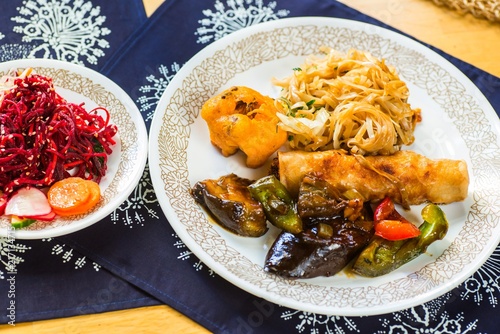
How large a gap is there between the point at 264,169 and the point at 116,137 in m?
1.08

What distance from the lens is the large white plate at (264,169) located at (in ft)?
10.9

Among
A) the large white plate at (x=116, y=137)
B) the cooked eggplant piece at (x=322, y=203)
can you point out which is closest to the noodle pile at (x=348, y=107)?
the cooked eggplant piece at (x=322, y=203)

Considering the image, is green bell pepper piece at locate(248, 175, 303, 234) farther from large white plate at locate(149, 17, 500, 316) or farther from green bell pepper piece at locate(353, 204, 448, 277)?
green bell pepper piece at locate(353, 204, 448, 277)

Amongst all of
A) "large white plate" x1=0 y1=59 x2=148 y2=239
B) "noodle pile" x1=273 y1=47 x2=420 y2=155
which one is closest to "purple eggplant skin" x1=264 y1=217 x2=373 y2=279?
"noodle pile" x1=273 y1=47 x2=420 y2=155

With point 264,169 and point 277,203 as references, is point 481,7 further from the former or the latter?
point 277,203

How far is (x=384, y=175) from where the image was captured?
3.69m

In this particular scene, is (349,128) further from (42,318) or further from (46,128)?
(42,318)

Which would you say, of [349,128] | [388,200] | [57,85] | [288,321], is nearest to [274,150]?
[349,128]

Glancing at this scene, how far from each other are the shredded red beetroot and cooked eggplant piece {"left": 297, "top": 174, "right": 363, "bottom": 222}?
1377 millimetres

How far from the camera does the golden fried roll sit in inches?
144

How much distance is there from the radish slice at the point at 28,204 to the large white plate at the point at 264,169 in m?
0.71

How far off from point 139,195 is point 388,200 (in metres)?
1.70

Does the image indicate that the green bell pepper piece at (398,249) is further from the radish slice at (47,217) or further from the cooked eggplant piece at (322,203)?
the radish slice at (47,217)

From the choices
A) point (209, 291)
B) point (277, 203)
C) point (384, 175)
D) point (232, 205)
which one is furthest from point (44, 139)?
point (384, 175)
